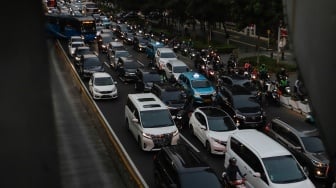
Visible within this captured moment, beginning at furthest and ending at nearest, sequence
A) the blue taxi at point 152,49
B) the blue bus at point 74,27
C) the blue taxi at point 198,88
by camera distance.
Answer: the blue bus at point 74,27
the blue taxi at point 152,49
the blue taxi at point 198,88

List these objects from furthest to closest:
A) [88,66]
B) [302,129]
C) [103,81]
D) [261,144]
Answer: [88,66] < [103,81] < [302,129] < [261,144]

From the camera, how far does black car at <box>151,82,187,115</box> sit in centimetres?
2122

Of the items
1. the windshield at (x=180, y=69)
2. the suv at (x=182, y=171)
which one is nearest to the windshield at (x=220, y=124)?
the suv at (x=182, y=171)

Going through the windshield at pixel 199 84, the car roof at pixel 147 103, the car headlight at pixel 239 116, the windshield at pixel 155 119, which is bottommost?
A: the car headlight at pixel 239 116

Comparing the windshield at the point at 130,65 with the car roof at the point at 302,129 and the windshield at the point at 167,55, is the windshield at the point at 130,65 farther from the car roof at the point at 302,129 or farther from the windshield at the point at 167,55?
the car roof at the point at 302,129

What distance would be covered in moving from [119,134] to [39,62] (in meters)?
17.1

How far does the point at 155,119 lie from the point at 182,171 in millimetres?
5504

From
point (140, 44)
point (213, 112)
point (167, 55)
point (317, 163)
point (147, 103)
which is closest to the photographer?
point (317, 163)

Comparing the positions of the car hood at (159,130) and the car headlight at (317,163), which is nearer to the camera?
the car headlight at (317,163)

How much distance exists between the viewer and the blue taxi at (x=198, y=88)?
23.6 m

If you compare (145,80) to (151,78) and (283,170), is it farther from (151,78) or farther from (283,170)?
(283,170)

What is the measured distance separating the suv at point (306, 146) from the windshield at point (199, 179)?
3.71 m

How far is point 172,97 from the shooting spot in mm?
21828

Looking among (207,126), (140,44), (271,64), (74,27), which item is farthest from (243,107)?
(74,27)
